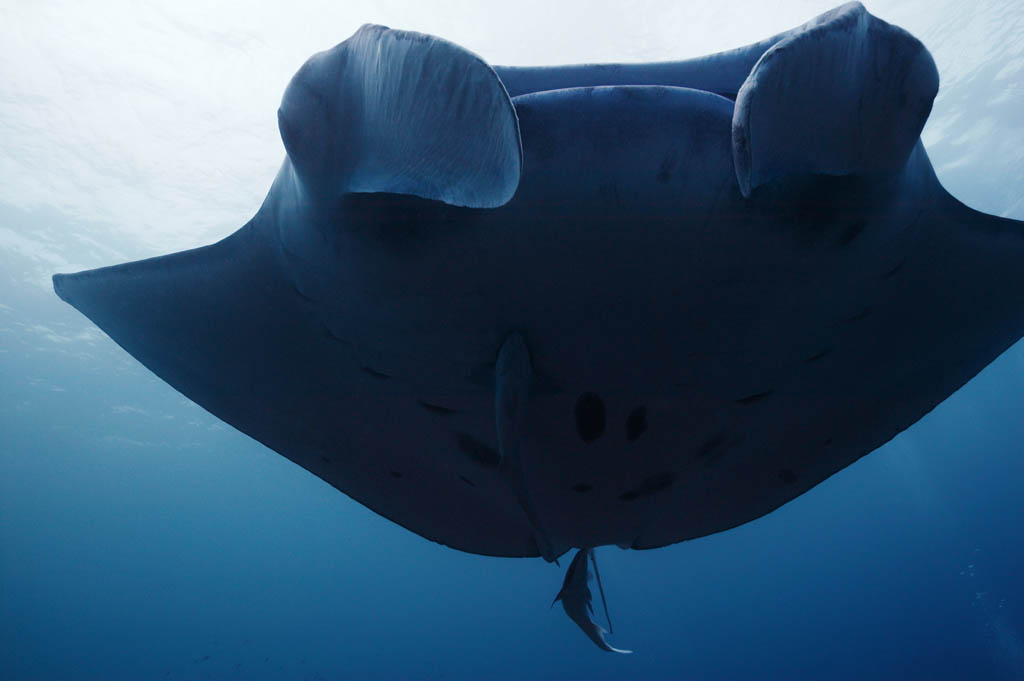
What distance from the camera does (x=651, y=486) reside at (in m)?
2.26

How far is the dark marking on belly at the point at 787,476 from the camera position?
8.04 feet

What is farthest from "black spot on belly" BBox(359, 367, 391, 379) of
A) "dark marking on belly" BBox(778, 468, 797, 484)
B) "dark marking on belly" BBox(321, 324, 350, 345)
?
"dark marking on belly" BBox(778, 468, 797, 484)

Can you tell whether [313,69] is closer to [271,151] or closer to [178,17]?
[178,17]

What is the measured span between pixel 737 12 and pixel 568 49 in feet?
10.1

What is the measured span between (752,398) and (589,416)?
59cm

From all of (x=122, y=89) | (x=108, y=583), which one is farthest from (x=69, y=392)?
(x=108, y=583)

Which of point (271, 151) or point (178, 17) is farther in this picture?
point (271, 151)

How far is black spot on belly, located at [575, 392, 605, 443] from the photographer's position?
5.93ft

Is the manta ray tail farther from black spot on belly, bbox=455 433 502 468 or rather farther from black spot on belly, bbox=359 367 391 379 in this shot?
black spot on belly, bbox=359 367 391 379

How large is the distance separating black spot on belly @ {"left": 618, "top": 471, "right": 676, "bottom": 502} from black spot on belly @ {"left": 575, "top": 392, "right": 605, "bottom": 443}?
0.44 m

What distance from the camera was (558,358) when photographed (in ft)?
5.35

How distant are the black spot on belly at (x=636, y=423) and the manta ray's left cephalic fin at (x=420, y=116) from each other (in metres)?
1.20

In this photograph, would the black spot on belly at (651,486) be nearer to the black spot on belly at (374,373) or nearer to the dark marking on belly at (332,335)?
the black spot on belly at (374,373)

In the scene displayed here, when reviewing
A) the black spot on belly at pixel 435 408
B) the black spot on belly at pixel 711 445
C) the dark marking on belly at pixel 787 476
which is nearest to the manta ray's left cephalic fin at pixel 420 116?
the black spot on belly at pixel 435 408
